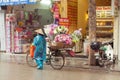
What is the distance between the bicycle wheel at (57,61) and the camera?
16250 millimetres

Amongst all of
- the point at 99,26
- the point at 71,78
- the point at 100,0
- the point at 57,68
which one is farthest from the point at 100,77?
the point at 100,0

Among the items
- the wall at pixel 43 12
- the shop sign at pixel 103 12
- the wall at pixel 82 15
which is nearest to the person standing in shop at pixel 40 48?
the shop sign at pixel 103 12

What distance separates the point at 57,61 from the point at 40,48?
0.97m

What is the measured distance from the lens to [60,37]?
53.1ft

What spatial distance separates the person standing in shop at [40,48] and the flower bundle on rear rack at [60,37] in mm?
385

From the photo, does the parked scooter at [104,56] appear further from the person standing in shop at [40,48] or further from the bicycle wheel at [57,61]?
the person standing in shop at [40,48]

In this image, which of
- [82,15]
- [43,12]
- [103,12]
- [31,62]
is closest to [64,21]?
[82,15]

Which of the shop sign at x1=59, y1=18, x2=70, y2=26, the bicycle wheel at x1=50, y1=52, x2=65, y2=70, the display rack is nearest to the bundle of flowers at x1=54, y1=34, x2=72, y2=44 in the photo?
the bicycle wheel at x1=50, y1=52, x2=65, y2=70

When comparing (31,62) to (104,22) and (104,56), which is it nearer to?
(104,56)

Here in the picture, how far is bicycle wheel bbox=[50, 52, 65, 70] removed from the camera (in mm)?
16250

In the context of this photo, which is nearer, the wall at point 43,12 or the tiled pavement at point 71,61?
the tiled pavement at point 71,61

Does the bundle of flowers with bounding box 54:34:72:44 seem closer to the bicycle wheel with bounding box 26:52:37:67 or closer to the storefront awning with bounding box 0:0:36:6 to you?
the bicycle wheel with bounding box 26:52:37:67

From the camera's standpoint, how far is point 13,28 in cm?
2294

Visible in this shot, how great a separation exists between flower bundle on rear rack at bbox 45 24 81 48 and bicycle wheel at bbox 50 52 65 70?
1.53 feet
